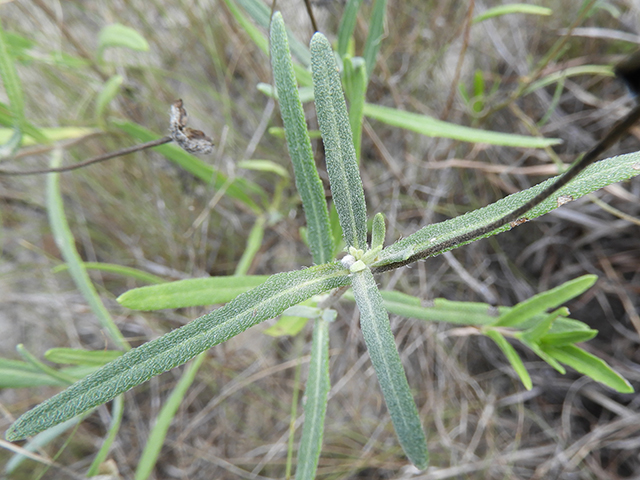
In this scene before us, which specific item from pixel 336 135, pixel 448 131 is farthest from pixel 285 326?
pixel 448 131

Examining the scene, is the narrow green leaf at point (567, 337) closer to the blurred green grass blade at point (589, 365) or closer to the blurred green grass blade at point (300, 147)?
the blurred green grass blade at point (589, 365)

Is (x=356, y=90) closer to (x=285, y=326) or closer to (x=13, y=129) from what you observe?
(x=285, y=326)

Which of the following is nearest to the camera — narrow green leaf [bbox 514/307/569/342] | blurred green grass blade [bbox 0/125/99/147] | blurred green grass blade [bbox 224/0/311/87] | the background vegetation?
narrow green leaf [bbox 514/307/569/342]

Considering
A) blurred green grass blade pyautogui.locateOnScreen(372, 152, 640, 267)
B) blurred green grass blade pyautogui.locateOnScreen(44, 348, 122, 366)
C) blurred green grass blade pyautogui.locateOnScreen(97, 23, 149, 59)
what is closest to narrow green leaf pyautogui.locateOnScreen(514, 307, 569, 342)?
blurred green grass blade pyautogui.locateOnScreen(372, 152, 640, 267)

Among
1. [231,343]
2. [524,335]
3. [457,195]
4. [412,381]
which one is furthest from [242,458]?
[457,195]

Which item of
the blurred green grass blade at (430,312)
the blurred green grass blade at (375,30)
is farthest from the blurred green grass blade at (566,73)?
the blurred green grass blade at (430,312)

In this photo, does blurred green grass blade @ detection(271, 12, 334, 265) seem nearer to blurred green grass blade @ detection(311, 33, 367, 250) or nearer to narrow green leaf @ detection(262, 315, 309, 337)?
blurred green grass blade @ detection(311, 33, 367, 250)
